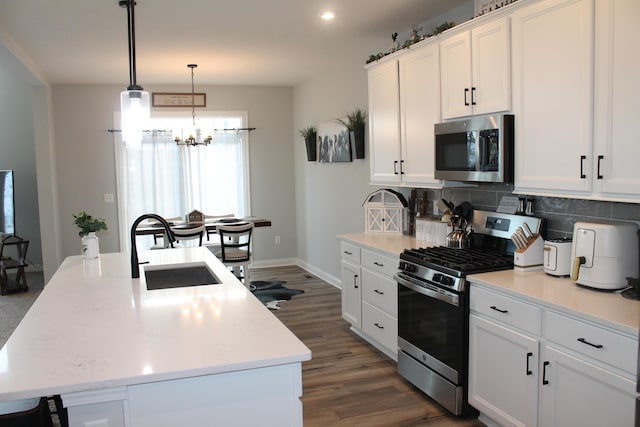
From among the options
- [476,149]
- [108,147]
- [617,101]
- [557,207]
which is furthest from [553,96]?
[108,147]

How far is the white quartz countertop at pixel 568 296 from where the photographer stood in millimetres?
2105

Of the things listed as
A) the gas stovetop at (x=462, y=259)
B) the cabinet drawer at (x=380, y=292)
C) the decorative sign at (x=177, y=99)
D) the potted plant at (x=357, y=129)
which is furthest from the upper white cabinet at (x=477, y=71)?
the decorative sign at (x=177, y=99)

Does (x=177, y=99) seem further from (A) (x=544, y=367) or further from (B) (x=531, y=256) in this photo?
(A) (x=544, y=367)

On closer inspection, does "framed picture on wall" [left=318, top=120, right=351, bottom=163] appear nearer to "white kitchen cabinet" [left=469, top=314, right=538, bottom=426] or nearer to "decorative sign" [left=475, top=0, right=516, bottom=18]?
"decorative sign" [left=475, top=0, right=516, bottom=18]

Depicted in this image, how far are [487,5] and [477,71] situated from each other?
0.38m

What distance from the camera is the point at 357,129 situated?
5465 mm

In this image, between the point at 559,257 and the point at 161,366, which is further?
the point at 559,257

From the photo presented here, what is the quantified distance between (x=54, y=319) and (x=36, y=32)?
3.09 m

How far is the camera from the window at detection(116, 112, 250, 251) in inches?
281

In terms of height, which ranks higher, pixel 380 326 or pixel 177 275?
pixel 177 275

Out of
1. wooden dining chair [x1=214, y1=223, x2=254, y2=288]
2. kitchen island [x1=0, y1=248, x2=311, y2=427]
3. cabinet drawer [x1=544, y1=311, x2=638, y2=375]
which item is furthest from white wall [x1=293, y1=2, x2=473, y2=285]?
kitchen island [x1=0, y1=248, x2=311, y2=427]

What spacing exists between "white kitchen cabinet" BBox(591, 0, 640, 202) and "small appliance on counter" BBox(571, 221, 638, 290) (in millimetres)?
172

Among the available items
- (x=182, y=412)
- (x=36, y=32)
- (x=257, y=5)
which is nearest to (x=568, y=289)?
(x=182, y=412)

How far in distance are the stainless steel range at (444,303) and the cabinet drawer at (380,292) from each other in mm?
166
